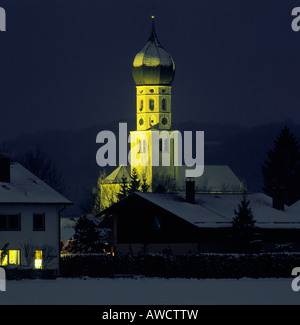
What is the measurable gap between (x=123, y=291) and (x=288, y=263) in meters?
15.7

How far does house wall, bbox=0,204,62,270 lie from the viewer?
77000 millimetres

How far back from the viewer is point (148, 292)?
60.4 m

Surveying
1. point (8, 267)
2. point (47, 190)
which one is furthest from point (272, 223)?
point (8, 267)

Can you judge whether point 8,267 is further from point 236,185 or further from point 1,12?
point 236,185

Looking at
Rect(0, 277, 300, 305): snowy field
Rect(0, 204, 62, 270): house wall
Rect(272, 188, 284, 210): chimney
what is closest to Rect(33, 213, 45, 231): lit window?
Rect(0, 204, 62, 270): house wall

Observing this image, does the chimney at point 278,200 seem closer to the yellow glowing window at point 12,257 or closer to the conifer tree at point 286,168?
the yellow glowing window at point 12,257

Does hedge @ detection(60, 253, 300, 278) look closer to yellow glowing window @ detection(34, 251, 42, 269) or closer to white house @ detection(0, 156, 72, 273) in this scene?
yellow glowing window @ detection(34, 251, 42, 269)

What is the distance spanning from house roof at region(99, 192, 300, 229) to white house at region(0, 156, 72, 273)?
24.5 feet

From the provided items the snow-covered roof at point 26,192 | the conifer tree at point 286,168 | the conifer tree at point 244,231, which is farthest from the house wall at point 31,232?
the conifer tree at point 286,168

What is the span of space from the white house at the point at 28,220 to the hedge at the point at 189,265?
231 cm

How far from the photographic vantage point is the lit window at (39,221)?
78500mm

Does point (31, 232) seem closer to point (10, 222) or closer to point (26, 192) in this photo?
point (10, 222)

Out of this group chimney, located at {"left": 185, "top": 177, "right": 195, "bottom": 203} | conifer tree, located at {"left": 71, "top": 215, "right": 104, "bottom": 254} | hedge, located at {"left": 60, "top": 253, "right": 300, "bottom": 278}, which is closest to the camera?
hedge, located at {"left": 60, "top": 253, "right": 300, "bottom": 278}

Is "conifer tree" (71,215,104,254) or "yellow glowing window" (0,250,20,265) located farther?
"conifer tree" (71,215,104,254)
